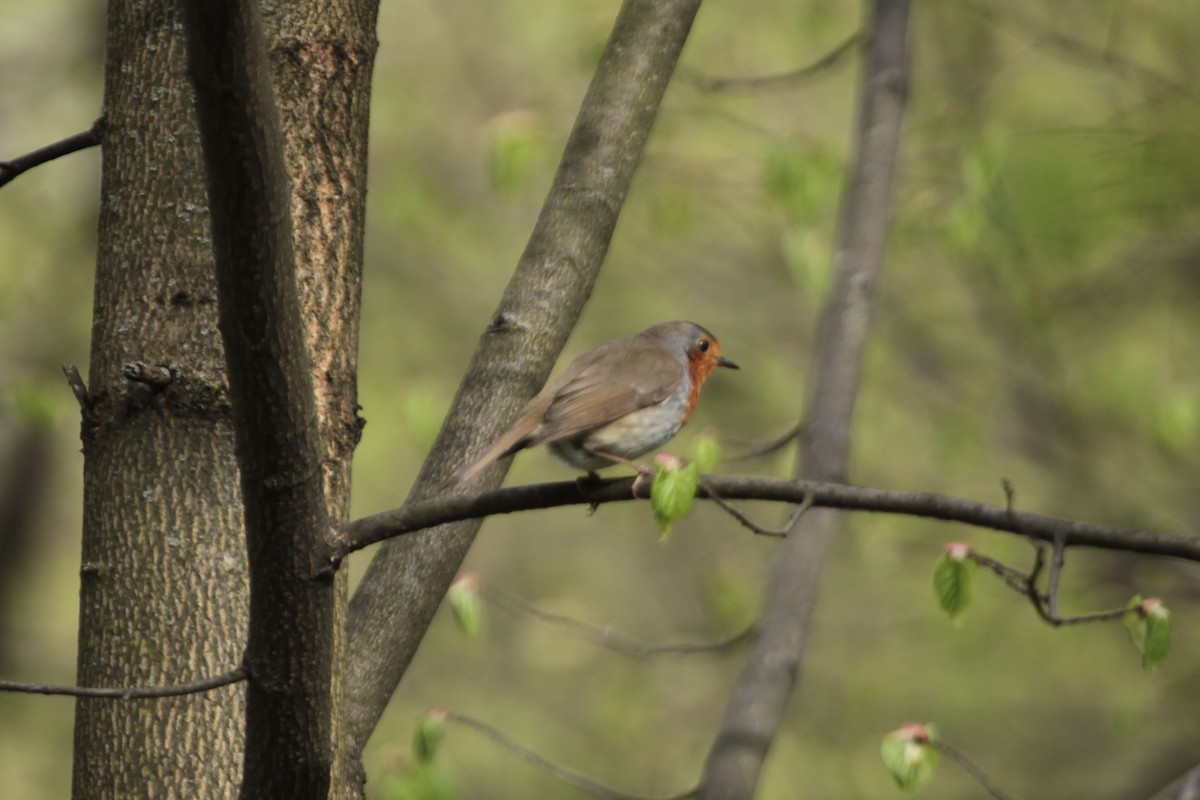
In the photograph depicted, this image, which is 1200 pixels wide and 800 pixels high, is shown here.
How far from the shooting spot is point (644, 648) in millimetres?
4121

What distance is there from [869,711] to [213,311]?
318 inches

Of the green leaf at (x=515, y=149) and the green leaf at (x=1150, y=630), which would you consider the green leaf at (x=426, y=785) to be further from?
the green leaf at (x=515, y=149)

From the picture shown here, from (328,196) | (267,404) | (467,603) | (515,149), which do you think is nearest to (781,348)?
(515,149)

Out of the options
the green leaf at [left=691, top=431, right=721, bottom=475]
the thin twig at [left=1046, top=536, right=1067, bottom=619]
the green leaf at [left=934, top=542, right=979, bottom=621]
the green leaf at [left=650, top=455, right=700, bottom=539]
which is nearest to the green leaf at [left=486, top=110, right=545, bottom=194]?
the green leaf at [left=691, top=431, right=721, bottom=475]

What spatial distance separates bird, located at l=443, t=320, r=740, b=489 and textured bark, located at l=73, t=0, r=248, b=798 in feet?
2.32

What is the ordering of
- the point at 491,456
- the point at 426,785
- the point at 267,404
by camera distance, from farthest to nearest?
the point at 426,785 → the point at 491,456 → the point at 267,404

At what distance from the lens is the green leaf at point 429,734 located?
398cm

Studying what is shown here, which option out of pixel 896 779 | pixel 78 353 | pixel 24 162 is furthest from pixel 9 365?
pixel 896 779

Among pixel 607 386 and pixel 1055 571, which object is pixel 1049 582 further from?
pixel 607 386

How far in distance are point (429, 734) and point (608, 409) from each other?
1198 mm

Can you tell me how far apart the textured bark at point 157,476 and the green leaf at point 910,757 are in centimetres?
164

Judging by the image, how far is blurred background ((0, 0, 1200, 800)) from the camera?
681cm

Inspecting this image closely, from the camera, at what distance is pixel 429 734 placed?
3.97m

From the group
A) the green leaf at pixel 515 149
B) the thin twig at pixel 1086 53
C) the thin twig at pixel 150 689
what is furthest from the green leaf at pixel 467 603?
the thin twig at pixel 1086 53
